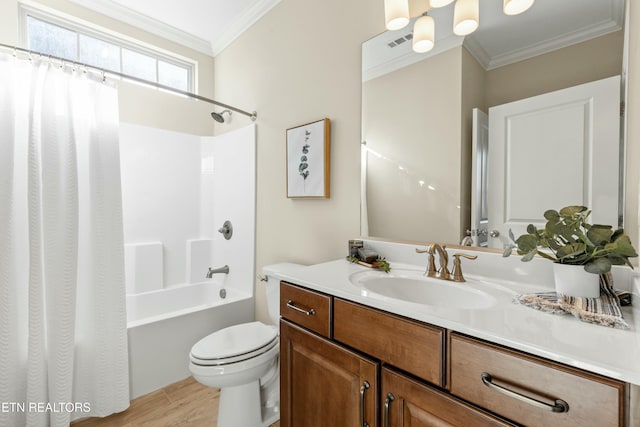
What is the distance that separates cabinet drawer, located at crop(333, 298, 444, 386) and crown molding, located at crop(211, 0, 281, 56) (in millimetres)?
2142

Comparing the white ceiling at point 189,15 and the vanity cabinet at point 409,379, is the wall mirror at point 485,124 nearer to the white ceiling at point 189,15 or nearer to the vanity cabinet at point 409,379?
the vanity cabinet at point 409,379

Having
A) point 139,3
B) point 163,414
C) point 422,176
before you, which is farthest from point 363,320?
point 139,3

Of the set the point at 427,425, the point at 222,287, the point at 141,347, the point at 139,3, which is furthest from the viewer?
the point at 222,287

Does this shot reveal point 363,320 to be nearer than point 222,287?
Yes

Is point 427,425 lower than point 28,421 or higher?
higher

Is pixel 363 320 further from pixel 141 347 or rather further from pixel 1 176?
pixel 1 176

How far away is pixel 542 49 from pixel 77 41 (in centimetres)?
292

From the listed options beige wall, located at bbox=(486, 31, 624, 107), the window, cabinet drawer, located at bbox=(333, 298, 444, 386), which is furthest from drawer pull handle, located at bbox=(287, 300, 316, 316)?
the window

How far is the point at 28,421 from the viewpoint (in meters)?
1.39

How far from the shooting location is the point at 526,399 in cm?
60

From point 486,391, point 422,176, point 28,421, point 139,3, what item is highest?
point 139,3

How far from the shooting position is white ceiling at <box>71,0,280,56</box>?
7.01 ft

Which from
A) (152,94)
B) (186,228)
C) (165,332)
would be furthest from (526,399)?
(152,94)

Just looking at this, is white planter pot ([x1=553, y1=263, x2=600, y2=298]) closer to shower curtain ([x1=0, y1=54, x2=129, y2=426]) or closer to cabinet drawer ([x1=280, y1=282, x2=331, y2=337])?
cabinet drawer ([x1=280, y1=282, x2=331, y2=337])
